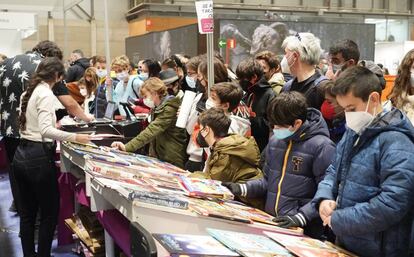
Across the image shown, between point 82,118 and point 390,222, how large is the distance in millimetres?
3192

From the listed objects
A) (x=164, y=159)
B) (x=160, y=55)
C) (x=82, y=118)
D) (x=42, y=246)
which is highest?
(x=160, y=55)

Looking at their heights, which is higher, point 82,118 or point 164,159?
point 82,118

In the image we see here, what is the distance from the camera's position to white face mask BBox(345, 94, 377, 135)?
5.87ft

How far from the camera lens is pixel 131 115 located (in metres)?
4.77

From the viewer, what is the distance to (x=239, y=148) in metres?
2.67

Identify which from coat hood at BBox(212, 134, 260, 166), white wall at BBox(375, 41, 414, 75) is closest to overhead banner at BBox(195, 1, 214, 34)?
coat hood at BBox(212, 134, 260, 166)

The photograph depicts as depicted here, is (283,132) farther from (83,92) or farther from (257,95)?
(83,92)

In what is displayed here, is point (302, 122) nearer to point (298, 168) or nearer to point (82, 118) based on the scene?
point (298, 168)

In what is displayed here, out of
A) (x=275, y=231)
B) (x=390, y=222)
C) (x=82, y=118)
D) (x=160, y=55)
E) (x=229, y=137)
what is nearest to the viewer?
(x=390, y=222)

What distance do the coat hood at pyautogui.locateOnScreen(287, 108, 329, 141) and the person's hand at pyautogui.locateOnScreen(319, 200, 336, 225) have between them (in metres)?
0.44

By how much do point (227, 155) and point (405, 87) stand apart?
44.9 inches

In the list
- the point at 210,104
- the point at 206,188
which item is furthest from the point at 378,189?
the point at 210,104

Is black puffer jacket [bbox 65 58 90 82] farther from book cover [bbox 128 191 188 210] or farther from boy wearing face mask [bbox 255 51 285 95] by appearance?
book cover [bbox 128 191 188 210]

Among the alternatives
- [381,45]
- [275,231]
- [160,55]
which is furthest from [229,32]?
[381,45]
